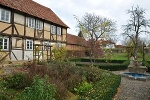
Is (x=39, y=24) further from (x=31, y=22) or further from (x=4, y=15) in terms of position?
(x=4, y=15)

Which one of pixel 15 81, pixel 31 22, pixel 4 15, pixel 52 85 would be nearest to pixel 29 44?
pixel 31 22

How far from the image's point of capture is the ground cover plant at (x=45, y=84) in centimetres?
477

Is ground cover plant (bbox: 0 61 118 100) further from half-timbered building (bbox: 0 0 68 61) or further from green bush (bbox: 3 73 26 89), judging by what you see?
half-timbered building (bbox: 0 0 68 61)

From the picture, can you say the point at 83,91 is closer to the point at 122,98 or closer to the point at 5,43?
the point at 122,98

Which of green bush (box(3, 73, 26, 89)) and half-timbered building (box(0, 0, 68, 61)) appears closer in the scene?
green bush (box(3, 73, 26, 89))

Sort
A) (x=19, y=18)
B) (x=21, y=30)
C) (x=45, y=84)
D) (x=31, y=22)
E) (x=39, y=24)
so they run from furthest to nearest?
(x=39, y=24) → (x=31, y=22) → (x=21, y=30) → (x=19, y=18) → (x=45, y=84)

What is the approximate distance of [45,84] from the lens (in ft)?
16.3

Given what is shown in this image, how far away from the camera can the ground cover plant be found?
4.77 metres

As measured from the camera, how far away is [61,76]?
791 centimetres

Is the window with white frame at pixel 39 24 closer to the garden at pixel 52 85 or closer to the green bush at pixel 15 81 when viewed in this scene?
the garden at pixel 52 85

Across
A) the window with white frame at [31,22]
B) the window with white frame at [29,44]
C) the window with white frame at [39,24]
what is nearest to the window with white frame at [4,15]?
the window with white frame at [31,22]

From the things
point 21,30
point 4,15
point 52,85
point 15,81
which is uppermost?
point 4,15

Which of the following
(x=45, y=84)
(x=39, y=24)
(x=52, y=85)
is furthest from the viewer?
(x=39, y=24)

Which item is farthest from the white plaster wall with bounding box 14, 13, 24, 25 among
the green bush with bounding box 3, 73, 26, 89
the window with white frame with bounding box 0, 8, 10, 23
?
the green bush with bounding box 3, 73, 26, 89
